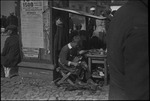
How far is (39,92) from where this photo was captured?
241 inches

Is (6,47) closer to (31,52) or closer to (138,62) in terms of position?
(31,52)

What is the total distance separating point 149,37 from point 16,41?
20.8 ft

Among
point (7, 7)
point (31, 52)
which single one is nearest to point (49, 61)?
point (31, 52)

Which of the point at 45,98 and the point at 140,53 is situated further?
the point at 45,98

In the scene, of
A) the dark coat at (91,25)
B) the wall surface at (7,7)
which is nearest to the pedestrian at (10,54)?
the dark coat at (91,25)

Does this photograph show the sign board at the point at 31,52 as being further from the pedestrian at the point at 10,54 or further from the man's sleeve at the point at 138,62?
the man's sleeve at the point at 138,62

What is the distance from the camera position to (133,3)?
5.01ft

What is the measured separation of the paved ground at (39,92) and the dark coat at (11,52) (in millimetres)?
559

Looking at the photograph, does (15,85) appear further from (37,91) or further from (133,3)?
(133,3)

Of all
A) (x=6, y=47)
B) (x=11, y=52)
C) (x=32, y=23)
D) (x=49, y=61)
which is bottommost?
(x=49, y=61)

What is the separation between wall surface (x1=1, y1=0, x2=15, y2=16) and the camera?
19586 millimetres

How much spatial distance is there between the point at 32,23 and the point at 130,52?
18.5ft

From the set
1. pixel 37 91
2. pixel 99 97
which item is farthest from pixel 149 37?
pixel 37 91

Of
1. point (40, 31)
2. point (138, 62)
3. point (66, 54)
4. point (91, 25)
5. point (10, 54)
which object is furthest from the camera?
point (91, 25)
